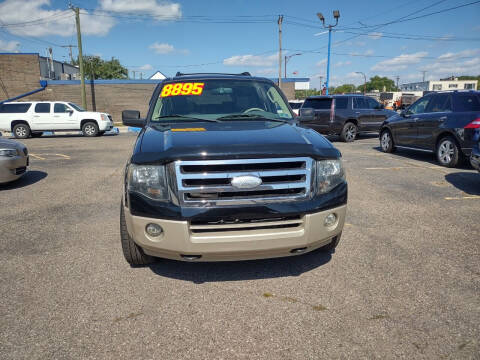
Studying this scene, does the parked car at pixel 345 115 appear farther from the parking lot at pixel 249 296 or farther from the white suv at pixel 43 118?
the white suv at pixel 43 118

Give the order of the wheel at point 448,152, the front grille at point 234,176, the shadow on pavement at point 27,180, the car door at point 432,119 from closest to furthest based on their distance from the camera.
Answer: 1. the front grille at point 234,176
2. the shadow on pavement at point 27,180
3. the wheel at point 448,152
4. the car door at point 432,119

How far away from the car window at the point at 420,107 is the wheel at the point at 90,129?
14.8 metres

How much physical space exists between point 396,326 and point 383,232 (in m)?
1.93

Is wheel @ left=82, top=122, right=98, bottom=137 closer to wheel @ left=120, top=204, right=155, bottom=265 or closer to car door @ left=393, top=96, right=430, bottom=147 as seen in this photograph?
car door @ left=393, top=96, right=430, bottom=147

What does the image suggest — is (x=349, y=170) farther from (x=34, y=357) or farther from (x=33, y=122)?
(x=33, y=122)

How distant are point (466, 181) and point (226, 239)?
6.26 metres

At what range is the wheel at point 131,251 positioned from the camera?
305 centimetres

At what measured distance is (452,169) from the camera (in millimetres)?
7949

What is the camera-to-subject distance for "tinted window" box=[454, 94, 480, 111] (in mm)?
7539

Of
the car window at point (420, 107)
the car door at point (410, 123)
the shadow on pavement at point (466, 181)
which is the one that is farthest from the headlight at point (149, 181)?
the car window at point (420, 107)

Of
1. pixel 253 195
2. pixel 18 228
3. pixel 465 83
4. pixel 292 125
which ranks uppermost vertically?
pixel 465 83

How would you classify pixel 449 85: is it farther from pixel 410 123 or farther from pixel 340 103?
pixel 410 123

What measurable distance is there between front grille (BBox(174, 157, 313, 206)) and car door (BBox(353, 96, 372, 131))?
1230 cm

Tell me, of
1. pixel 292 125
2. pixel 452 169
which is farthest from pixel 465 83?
pixel 292 125
